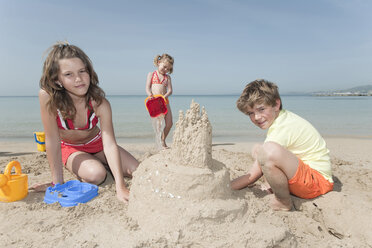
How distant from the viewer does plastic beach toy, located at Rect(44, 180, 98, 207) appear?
2092 mm

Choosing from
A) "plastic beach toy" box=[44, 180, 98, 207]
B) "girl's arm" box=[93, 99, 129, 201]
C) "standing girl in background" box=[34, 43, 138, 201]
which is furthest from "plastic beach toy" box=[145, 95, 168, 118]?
"plastic beach toy" box=[44, 180, 98, 207]

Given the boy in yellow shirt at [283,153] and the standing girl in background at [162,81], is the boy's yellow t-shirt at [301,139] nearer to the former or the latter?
the boy in yellow shirt at [283,153]

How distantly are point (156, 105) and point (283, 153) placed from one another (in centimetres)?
327

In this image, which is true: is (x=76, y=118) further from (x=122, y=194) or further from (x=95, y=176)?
(x=122, y=194)

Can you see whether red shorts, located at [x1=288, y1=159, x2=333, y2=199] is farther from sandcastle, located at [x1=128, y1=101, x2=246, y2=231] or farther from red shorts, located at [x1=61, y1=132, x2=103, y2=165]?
red shorts, located at [x1=61, y1=132, x2=103, y2=165]

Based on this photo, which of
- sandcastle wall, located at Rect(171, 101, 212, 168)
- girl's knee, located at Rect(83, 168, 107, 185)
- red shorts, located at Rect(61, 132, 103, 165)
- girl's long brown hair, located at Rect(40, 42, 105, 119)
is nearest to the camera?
sandcastle wall, located at Rect(171, 101, 212, 168)

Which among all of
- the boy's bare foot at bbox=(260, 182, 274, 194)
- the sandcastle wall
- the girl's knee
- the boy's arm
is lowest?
the boy's bare foot at bbox=(260, 182, 274, 194)

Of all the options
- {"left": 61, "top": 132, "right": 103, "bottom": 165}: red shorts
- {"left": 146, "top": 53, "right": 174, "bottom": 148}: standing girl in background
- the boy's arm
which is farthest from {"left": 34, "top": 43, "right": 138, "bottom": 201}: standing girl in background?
{"left": 146, "top": 53, "right": 174, "bottom": 148}: standing girl in background

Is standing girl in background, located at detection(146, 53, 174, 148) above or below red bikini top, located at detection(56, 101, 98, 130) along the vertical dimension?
above

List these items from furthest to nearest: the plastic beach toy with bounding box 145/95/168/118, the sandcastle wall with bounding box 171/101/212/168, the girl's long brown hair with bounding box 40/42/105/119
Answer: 1. the plastic beach toy with bounding box 145/95/168/118
2. the girl's long brown hair with bounding box 40/42/105/119
3. the sandcastle wall with bounding box 171/101/212/168

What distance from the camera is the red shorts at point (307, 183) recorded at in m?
2.16

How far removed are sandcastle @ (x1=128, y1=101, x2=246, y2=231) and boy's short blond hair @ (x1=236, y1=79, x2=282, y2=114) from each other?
0.76 meters

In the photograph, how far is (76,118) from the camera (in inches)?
113

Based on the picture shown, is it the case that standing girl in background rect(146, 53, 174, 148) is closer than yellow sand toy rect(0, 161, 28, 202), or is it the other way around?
yellow sand toy rect(0, 161, 28, 202)
